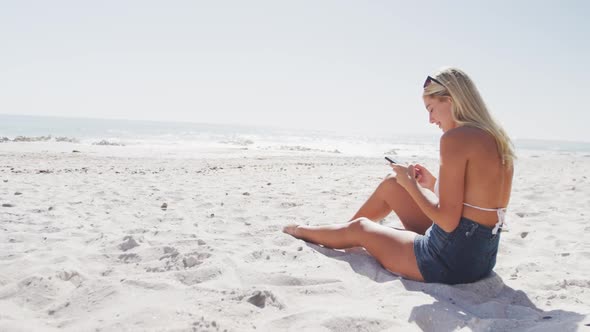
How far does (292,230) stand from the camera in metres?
3.68

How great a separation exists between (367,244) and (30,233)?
268 centimetres

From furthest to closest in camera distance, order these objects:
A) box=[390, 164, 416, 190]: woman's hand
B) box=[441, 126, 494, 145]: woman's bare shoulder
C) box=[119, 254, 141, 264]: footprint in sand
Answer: box=[119, 254, 141, 264]: footprint in sand → box=[390, 164, 416, 190]: woman's hand → box=[441, 126, 494, 145]: woman's bare shoulder

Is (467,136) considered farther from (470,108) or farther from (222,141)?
(222,141)

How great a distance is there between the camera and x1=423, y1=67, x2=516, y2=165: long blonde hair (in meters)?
2.49

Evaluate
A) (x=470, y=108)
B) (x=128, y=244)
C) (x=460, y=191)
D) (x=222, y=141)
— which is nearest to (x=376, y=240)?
(x=460, y=191)

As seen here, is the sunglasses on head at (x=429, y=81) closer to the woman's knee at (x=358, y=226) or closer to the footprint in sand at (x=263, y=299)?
the woman's knee at (x=358, y=226)

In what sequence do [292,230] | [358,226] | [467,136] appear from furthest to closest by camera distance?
1. [292,230]
2. [358,226]
3. [467,136]

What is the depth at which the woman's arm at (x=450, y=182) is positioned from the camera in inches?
96.7

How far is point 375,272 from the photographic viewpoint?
292 centimetres

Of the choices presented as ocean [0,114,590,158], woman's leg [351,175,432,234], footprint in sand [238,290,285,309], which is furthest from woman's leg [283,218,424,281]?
ocean [0,114,590,158]

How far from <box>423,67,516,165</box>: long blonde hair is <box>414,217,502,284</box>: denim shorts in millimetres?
459

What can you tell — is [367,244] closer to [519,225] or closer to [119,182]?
[519,225]

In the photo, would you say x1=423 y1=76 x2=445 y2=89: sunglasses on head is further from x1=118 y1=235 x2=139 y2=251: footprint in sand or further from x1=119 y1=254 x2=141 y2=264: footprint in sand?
x1=118 y1=235 x2=139 y2=251: footprint in sand

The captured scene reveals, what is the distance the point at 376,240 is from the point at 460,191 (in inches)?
29.6
